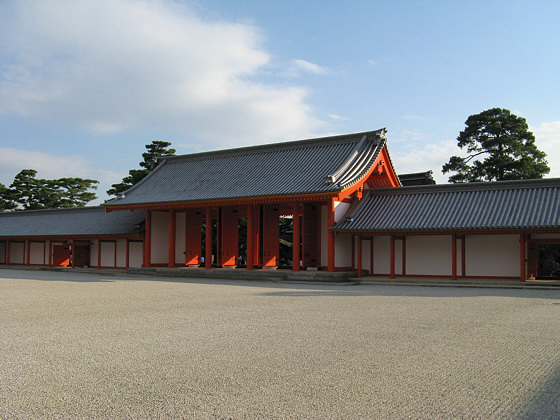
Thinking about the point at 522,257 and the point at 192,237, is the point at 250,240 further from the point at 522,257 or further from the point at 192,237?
the point at 522,257

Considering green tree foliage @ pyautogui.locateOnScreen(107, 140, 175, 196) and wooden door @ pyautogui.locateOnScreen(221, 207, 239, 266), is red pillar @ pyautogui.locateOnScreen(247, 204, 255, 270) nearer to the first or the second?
wooden door @ pyautogui.locateOnScreen(221, 207, 239, 266)

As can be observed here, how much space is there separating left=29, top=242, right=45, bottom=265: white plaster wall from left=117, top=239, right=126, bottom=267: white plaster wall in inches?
256

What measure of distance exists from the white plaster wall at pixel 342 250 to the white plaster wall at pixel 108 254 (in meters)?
14.0

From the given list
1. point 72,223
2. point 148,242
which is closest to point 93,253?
point 72,223

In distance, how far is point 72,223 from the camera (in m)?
30.4

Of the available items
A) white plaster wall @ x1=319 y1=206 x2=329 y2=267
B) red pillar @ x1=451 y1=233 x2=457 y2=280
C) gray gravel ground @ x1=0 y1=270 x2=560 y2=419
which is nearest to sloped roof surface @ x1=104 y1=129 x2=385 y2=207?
white plaster wall @ x1=319 y1=206 x2=329 y2=267

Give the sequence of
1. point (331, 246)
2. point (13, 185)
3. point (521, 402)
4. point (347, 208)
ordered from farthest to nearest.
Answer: point (13, 185) < point (347, 208) < point (331, 246) < point (521, 402)

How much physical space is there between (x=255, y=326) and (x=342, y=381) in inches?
139

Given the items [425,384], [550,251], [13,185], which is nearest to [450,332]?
[425,384]

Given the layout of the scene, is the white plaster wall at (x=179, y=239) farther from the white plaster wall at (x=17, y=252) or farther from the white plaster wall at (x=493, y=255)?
the white plaster wall at (x=493, y=255)

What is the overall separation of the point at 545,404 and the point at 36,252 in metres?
32.6

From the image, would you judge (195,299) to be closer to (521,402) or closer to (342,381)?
(342,381)

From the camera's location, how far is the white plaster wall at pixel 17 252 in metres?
32.5

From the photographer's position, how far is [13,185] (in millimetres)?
44062
